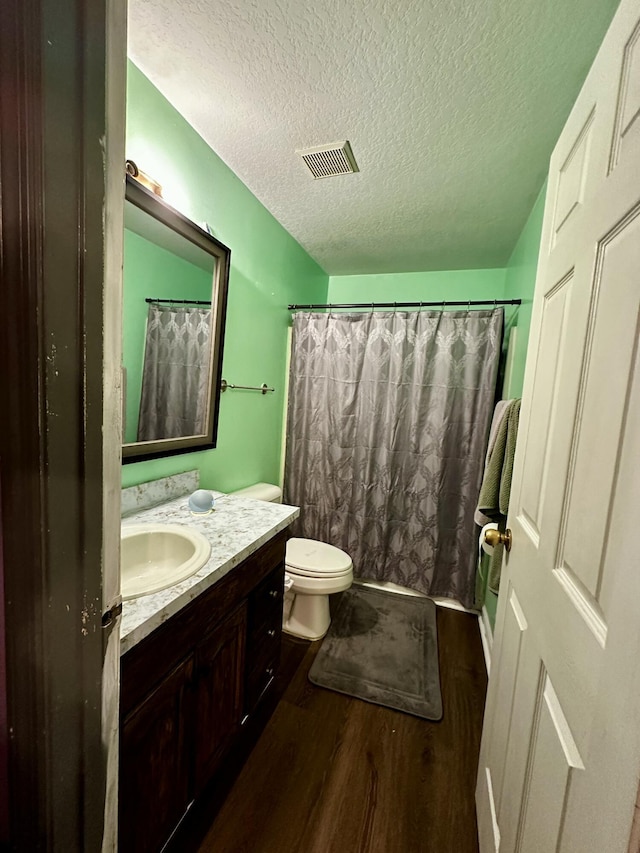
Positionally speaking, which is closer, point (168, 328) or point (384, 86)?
point (384, 86)

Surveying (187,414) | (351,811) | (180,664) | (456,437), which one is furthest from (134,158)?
(351,811)

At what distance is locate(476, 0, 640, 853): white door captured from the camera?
42 cm

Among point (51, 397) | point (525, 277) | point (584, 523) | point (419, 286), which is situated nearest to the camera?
point (51, 397)

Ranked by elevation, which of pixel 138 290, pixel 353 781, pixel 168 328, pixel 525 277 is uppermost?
pixel 525 277

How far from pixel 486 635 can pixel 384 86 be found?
A: 8.26ft

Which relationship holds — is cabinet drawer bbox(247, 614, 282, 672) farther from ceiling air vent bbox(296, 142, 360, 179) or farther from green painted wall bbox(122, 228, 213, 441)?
ceiling air vent bbox(296, 142, 360, 179)

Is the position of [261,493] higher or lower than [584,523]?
lower

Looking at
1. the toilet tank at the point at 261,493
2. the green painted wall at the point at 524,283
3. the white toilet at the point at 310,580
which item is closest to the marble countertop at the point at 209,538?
the toilet tank at the point at 261,493

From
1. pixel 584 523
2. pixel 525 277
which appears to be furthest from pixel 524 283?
pixel 584 523

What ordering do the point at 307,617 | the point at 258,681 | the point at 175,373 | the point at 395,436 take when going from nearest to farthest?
the point at 258,681, the point at 175,373, the point at 307,617, the point at 395,436

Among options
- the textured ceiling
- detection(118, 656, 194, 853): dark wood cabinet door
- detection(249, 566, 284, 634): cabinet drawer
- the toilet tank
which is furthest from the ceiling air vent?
detection(118, 656, 194, 853): dark wood cabinet door

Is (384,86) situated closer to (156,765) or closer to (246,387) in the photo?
(246,387)

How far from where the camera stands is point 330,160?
1435mm

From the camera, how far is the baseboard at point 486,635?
1.70 metres
